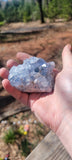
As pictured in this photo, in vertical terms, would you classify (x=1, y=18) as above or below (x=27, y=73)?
below

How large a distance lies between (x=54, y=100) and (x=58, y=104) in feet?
0.27

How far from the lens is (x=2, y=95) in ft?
8.39

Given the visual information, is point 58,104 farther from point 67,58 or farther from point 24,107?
point 24,107

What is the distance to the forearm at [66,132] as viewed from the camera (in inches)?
39.0

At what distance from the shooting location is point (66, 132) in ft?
3.45

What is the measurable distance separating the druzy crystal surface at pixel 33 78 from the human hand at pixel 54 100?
2.5 inches

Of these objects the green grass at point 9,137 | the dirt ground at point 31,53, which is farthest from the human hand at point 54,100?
the dirt ground at point 31,53

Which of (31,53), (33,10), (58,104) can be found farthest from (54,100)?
(33,10)

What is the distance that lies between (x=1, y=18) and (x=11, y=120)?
396 inches

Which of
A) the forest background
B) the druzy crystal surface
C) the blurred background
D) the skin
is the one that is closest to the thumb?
the skin

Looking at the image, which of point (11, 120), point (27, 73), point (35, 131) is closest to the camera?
point (27, 73)

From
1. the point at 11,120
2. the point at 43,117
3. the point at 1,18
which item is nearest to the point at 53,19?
the point at 1,18

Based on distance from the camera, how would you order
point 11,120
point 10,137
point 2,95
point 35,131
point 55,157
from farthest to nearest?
point 2,95 → point 11,120 → point 35,131 → point 10,137 → point 55,157

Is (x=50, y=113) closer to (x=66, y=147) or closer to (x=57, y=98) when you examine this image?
(x=57, y=98)
